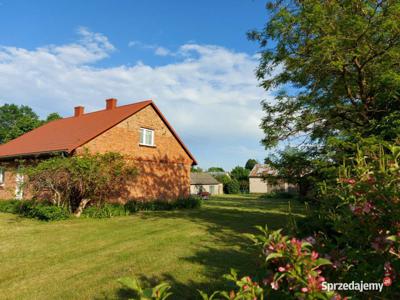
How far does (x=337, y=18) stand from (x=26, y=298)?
10.9 meters

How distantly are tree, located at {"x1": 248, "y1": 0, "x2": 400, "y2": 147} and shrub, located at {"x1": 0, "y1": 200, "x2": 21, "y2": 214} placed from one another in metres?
14.4

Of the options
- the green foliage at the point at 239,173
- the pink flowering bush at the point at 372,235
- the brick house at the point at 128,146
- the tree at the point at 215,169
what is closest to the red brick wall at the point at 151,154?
the brick house at the point at 128,146

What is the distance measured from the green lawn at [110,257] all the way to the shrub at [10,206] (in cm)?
516

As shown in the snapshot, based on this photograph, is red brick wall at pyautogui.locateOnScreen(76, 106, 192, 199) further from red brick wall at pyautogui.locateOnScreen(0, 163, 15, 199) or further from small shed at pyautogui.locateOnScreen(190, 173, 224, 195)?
small shed at pyautogui.locateOnScreen(190, 173, 224, 195)

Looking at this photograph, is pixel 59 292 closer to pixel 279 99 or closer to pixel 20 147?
pixel 279 99

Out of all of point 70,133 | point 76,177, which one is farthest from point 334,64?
point 70,133

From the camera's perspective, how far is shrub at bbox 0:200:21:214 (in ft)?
58.4

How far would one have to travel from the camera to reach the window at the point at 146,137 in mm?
21859

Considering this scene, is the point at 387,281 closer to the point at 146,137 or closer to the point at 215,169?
the point at 146,137

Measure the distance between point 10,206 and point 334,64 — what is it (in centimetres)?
1847

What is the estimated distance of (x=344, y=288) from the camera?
228cm

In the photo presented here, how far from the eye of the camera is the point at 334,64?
30.5 feet

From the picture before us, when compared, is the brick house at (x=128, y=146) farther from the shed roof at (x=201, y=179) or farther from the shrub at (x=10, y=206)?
the shed roof at (x=201, y=179)

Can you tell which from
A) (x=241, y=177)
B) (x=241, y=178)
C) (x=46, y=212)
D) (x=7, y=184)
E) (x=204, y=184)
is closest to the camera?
(x=46, y=212)
